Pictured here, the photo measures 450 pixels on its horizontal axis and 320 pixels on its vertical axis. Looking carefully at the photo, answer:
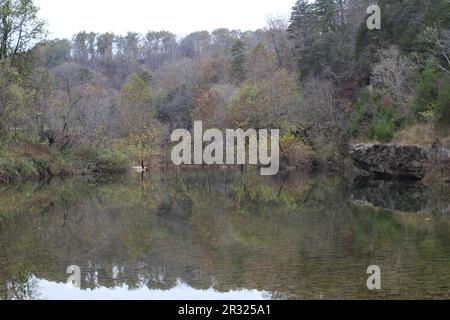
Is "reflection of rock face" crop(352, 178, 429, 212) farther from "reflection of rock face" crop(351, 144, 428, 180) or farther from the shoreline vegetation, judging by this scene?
the shoreline vegetation

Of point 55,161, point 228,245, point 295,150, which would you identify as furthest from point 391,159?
point 228,245

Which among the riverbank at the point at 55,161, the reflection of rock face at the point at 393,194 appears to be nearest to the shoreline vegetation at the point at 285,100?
the riverbank at the point at 55,161

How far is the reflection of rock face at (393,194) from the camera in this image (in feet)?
65.1

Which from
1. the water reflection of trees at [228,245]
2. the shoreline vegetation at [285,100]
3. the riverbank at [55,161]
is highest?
the shoreline vegetation at [285,100]

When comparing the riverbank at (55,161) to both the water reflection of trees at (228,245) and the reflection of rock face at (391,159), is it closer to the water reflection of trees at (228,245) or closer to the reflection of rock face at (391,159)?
the water reflection of trees at (228,245)

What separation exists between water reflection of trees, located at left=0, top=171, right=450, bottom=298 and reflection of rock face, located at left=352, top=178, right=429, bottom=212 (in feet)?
3.56

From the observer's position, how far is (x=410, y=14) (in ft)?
132

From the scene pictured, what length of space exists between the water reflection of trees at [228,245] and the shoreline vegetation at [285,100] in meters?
11.1

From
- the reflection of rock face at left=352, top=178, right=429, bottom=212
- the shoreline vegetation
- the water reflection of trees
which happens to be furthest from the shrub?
the water reflection of trees

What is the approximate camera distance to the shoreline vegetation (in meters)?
31.5

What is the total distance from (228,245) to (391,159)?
2267 cm

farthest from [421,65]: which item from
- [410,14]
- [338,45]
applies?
[338,45]

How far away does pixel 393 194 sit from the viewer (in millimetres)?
24125
